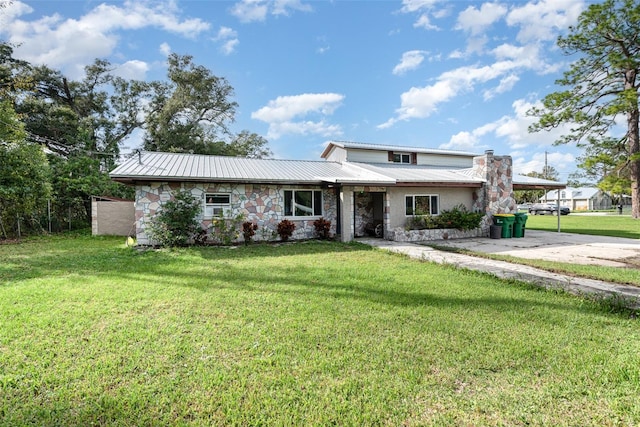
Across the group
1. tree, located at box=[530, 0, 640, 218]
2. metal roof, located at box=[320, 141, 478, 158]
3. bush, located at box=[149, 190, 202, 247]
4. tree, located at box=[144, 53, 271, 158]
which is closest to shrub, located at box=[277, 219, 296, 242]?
bush, located at box=[149, 190, 202, 247]

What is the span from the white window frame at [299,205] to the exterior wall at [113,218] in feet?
27.7

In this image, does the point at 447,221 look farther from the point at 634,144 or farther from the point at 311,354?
the point at 634,144

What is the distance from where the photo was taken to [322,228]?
1316 cm

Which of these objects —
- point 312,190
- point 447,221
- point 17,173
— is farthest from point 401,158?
point 17,173

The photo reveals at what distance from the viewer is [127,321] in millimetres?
4203

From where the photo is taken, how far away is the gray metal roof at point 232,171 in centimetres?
1058

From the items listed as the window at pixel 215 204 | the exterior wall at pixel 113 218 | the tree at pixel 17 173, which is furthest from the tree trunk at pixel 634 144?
the tree at pixel 17 173

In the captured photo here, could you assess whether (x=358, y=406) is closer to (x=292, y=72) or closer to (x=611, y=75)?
(x=292, y=72)

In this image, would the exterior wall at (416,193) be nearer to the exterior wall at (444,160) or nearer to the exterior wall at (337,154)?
the exterior wall at (444,160)

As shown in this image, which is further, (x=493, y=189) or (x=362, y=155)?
(x=362, y=155)

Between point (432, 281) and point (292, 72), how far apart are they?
625 inches

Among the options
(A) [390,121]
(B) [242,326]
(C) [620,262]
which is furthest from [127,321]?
(A) [390,121]

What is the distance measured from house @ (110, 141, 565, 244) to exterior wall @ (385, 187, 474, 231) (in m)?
0.03

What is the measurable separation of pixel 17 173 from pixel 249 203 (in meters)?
10.3
